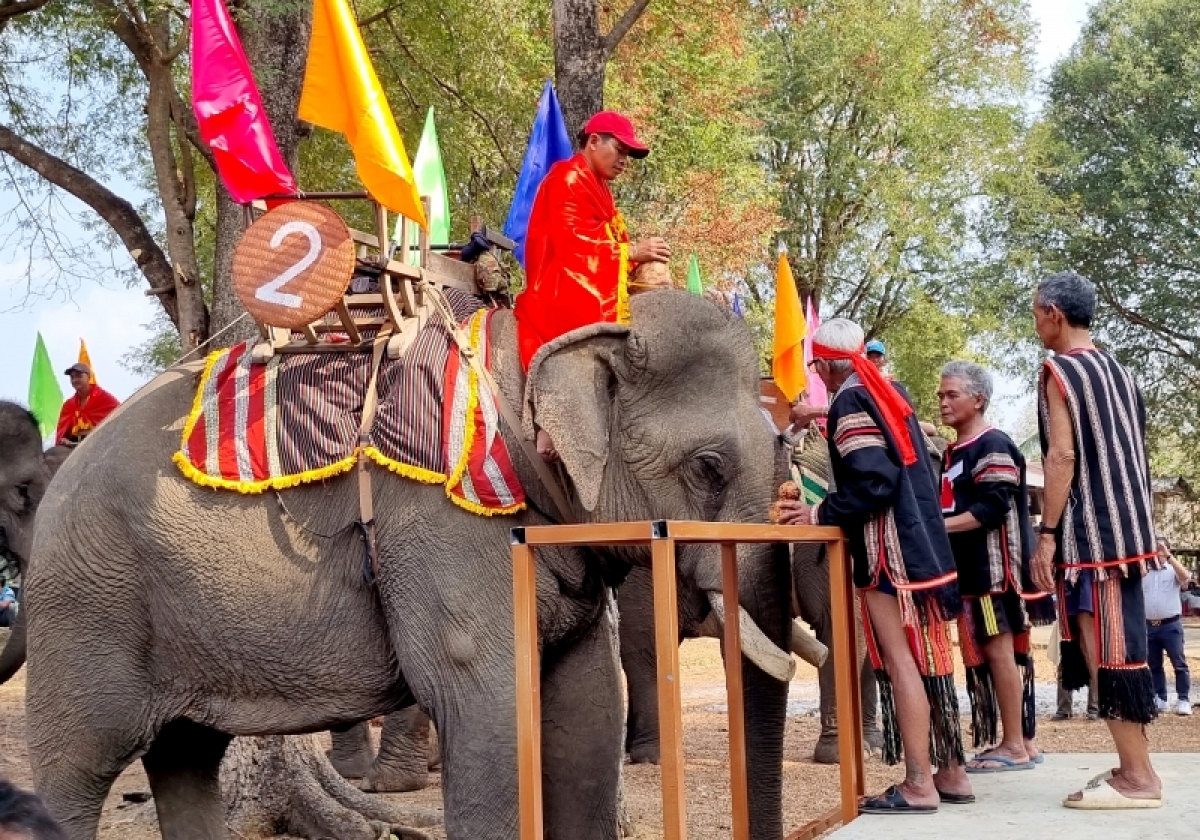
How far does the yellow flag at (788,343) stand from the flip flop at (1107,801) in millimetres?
4374

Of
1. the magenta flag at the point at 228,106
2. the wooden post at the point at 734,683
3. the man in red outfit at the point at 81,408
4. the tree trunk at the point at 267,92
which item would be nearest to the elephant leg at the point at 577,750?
the wooden post at the point at 734,683

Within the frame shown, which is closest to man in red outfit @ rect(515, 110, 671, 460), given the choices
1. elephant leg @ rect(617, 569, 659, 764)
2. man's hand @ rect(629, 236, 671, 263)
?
man's hand @ rect(629, 236, 671, 263)

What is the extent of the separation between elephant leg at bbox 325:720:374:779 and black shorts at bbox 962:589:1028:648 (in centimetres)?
547

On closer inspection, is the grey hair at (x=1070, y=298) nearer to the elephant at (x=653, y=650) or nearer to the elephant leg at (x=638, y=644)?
the elephant at (x=653, y=650)

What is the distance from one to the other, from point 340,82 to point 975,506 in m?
3.28

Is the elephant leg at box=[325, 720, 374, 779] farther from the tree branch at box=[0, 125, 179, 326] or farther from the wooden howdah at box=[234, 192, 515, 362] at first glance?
the wooden howdah at box=[234, 192, 515, 362]

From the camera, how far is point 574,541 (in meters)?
4.22

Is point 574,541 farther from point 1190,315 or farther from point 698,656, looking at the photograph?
point 1190,315

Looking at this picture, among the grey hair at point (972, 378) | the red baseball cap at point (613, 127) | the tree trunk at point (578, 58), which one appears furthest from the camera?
the tree trunk at point (578, 58)

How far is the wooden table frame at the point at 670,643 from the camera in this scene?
4.06m

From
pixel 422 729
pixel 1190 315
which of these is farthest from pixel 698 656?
pixel 422 729

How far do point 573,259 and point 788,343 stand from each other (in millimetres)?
4449

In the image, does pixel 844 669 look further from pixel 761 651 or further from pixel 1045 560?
pixel 1045 560

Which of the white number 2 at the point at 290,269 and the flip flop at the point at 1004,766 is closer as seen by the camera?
the white number 2 at the point at 290,269
